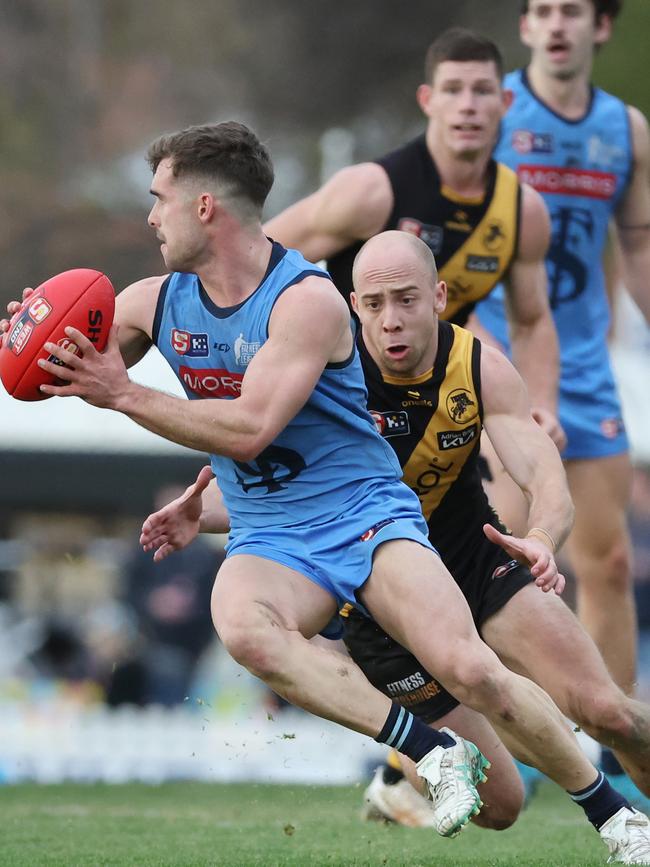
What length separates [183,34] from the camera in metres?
27.3

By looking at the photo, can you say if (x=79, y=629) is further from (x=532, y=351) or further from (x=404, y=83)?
(x=404, y=83)

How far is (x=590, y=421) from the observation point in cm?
848

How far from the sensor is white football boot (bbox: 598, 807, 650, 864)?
5641mm

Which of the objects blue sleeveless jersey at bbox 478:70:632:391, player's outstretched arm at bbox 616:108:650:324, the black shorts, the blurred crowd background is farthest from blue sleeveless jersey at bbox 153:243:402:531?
the blurred crowd background

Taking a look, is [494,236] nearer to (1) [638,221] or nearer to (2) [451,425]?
(1) [638,221]

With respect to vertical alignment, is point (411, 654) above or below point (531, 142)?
below

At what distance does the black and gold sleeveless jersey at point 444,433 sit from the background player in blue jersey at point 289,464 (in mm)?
310

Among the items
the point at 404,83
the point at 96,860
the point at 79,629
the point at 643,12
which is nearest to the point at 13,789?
the point at 79,629

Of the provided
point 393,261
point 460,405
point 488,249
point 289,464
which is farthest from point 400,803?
point 393,261

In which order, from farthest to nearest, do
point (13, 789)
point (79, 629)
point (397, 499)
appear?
1. point (79, 629)
2. point (13, 789)
3. point (397, 499)

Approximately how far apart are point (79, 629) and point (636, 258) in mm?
5348

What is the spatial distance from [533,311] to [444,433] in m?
1.63

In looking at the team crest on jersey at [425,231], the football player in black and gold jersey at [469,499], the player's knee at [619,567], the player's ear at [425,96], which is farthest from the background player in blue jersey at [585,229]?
the football player in black and gold jersey at [469,499]

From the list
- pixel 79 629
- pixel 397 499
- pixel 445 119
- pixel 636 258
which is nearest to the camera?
pixel 397 499
